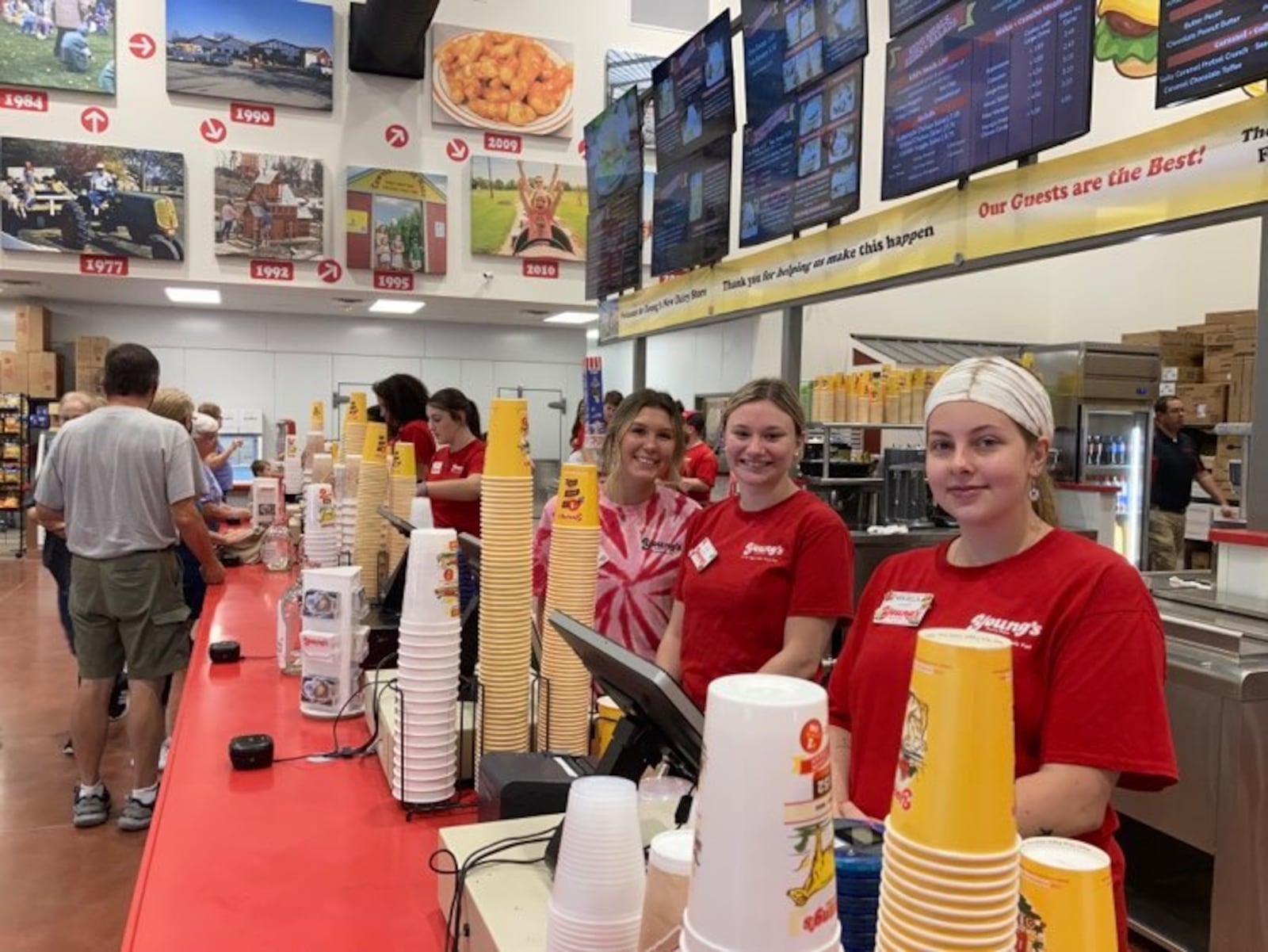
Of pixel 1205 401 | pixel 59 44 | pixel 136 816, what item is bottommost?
pixel 136 816

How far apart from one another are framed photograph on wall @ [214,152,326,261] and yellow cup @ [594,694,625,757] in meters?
7.27

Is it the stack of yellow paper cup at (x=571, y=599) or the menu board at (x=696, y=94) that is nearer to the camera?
the stack of yellow paper cup at (x=571, y=599)

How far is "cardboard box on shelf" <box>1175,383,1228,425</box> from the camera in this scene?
801 cm

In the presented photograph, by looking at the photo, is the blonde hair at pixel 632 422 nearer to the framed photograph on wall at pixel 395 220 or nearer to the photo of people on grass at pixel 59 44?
the framed photograph on wall at pixel 395 220

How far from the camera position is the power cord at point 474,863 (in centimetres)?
127

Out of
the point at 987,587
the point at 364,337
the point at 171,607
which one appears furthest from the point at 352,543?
the point at 364,337

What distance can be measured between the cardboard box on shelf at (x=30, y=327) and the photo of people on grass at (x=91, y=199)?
2183 millimetres

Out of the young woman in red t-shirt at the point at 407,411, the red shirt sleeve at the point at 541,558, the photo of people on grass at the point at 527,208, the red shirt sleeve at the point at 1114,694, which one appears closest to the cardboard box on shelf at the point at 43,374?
the photo of people on grass at the point at 527,208

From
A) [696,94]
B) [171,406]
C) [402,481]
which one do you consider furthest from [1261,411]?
[171,406]

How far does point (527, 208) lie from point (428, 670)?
7.56m

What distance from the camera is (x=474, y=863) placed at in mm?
1280

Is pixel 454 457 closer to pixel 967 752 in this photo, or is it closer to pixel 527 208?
pixel 967 752

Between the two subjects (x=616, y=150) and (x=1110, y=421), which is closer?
(x=616, y=150)

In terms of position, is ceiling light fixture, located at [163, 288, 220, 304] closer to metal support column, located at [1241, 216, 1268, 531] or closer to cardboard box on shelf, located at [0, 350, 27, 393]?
cardboard box on shelf, located at [0, 350, 27, 393]
